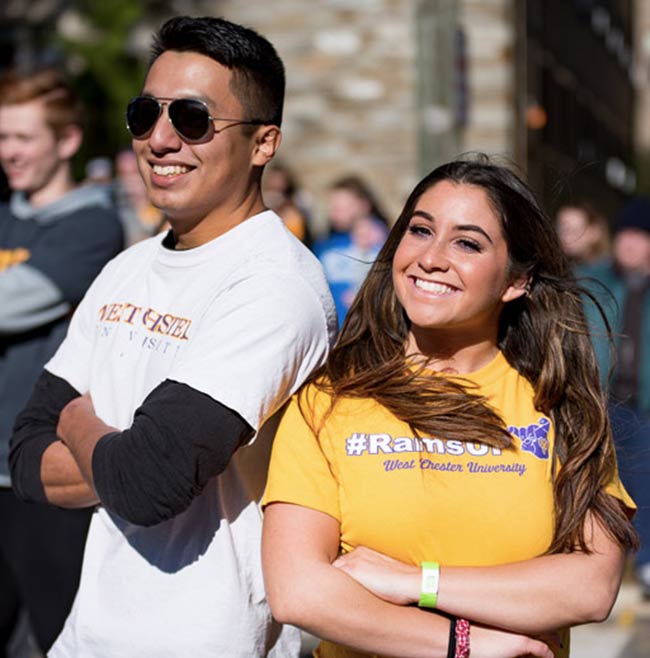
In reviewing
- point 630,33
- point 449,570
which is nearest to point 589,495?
point 449,570

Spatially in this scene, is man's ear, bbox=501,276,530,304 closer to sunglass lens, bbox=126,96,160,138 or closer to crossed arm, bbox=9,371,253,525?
crossed arm, bbox=9,371,253,525

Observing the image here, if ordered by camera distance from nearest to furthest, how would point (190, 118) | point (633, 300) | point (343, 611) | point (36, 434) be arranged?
point (343, 611)
point (190, 118)
point (36, 434)
point (633, 300)

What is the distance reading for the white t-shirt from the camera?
8.68 ft

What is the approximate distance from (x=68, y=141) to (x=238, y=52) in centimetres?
160

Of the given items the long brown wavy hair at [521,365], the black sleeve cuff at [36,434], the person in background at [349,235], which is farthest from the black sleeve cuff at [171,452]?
the person in background at [349,235]

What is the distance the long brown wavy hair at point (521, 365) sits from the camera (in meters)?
2.70

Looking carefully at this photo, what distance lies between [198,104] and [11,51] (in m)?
12.4

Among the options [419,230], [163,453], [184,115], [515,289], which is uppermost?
[184,115]

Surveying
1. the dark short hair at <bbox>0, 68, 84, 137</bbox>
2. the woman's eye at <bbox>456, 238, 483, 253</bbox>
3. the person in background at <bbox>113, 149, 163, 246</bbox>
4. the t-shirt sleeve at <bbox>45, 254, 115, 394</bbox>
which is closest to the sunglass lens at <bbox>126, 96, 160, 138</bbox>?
the t-shirt sleeve at <bbox>45, 254, 115, 394</bbox>

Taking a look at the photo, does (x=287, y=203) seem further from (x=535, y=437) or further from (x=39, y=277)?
(x=535, y=437)

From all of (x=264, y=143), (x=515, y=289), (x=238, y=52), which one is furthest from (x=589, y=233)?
(x=238, y=52)

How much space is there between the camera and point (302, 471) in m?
2.65

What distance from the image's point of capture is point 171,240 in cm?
300

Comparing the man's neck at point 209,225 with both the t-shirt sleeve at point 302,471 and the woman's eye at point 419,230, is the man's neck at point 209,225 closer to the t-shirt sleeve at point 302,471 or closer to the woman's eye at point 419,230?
the woman's eye at point 419,230
